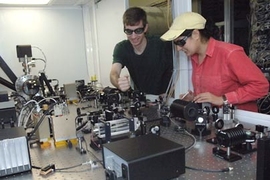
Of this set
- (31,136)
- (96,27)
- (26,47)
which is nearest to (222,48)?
(31,136)

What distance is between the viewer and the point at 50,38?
3.73 metres

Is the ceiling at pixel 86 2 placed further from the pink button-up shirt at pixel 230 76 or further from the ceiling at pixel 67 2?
the pink button-up shirt at pixel 230 76

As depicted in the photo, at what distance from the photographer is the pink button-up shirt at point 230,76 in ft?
4.46

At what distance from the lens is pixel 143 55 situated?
2273 millimetres

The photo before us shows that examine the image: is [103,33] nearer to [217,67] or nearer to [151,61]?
[151,61]

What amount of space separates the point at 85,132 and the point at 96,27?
8.22 ft

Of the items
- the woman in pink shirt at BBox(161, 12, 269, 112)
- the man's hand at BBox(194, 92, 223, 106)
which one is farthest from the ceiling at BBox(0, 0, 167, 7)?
the man's hand at BBox(194, 92, 223, 106)

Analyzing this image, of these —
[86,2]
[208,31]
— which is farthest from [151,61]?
[86,2]

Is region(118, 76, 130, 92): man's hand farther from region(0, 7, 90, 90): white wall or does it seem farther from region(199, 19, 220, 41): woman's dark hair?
region(0, 7, 90, 90): white wall

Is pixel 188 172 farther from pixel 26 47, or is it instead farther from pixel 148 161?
pixel 26 47

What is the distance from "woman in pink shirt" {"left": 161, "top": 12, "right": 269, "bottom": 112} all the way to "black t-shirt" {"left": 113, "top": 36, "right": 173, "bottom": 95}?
61 centimetres

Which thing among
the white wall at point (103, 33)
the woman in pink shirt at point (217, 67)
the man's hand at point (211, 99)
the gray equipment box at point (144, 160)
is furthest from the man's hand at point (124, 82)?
the white wall at point (103, 33)

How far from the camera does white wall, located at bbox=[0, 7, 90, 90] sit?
3.49 meters

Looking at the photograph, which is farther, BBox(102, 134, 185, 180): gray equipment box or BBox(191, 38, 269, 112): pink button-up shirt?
BBox(191, 38, 269, 112): pink button-up shirt
